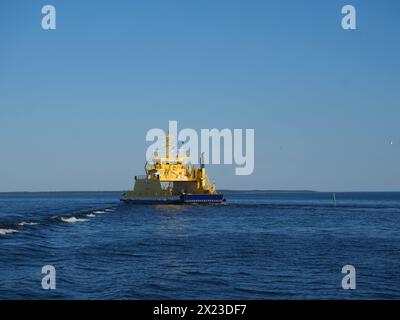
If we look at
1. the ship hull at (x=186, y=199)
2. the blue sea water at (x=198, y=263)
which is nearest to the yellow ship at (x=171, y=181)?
the ship hull at (x=186, y=199)

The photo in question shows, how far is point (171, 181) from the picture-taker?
10806 cm

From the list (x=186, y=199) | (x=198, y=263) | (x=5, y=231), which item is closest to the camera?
(x=198, y=263)

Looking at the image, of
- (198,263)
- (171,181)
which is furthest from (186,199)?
(198,263)

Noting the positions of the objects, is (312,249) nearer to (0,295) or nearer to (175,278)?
(175,278)

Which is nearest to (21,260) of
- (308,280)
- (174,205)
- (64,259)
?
(64,259)

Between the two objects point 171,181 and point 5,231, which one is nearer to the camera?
point 5,231

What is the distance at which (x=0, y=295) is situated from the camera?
67.2 ft

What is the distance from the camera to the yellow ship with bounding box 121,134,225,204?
350 feet

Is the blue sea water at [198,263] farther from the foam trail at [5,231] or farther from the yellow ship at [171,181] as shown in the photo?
the yellow ship at [171,181]

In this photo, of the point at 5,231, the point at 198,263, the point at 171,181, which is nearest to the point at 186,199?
the point at 171,181

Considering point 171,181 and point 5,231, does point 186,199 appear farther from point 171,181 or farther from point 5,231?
point 5,231

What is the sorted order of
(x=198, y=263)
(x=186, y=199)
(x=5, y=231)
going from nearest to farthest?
1. (x=198, y=263)
2. (x=5, y=231)
3. (x=186, y=199)
